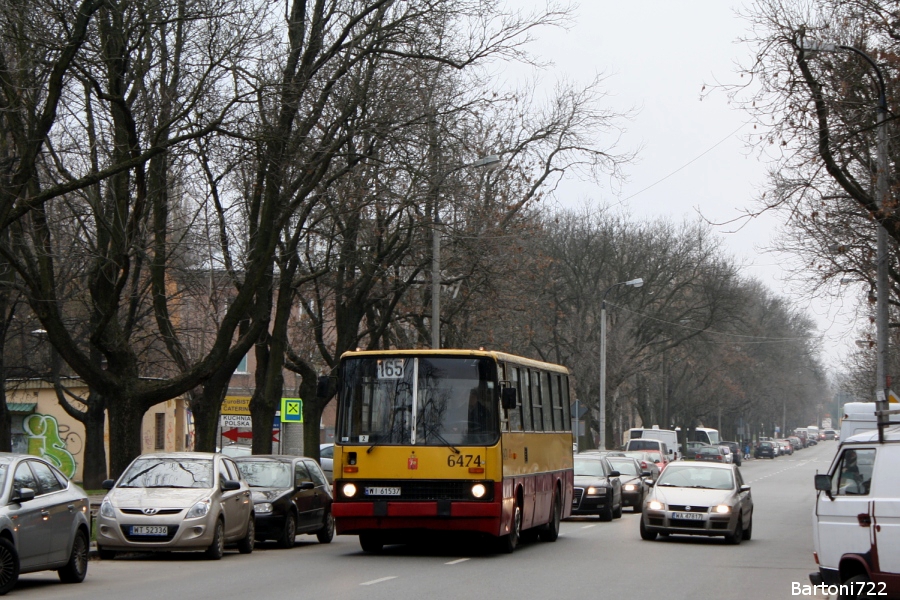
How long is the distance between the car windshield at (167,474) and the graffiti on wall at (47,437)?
2868cm

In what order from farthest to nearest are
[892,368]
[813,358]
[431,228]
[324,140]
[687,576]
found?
[813,358] < [892,368] < [431,228] < [324,140] < [687,576]

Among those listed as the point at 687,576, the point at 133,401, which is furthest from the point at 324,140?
the point at 687,576

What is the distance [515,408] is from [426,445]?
1.67 meters

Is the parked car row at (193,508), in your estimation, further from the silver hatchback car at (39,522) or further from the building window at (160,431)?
the building window at (160,431)

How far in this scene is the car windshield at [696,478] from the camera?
2209cm

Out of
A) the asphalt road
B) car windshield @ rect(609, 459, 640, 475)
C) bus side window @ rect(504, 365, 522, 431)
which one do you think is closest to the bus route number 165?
bus side window @ rect(504, 365, 522, 431)

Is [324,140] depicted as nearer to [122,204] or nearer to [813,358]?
[122,204]

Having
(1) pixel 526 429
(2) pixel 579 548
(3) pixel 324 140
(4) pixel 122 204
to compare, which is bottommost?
(2) pixel 579 548

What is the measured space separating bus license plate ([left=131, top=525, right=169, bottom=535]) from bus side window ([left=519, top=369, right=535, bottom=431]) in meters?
5.67

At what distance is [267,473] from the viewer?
2098cm

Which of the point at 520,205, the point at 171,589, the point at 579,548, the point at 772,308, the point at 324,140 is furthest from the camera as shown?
the point at 772,308

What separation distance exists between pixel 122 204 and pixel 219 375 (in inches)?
167

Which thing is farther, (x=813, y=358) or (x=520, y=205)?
(x=813, y=358)

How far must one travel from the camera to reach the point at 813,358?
113 metres
